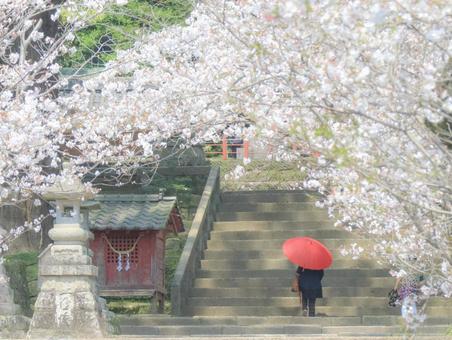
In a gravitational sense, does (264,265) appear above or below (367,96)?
below

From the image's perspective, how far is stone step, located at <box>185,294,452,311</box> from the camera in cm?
1892

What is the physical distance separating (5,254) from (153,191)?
559 cm

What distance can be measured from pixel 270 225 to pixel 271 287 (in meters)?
2.55

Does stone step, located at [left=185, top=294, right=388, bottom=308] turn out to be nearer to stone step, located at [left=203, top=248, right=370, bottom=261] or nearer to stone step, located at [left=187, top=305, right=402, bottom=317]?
stone step, located at [left=187, top=305, right=402, bottom=317]

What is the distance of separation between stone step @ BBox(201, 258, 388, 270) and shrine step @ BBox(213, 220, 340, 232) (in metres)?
1.35

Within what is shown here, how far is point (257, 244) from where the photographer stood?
21.3 m

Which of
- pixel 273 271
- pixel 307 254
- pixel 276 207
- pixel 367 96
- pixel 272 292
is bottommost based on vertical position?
pixel 272 292

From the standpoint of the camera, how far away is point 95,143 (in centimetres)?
1755

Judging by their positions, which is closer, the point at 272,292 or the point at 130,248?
the point at 272,292

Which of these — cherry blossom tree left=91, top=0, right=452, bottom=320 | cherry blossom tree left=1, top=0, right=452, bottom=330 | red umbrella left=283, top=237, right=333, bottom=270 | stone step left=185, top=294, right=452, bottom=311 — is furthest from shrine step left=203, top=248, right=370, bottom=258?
cherry blossom tree left=91, top=0, right=452, bottom=320

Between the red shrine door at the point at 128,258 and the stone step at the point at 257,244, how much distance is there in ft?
7.05

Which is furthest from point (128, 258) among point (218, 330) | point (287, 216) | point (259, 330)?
point (259, 330)

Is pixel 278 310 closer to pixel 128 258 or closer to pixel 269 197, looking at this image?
pixel 128 258

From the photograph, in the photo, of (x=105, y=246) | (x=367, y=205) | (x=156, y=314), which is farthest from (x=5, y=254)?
(x=367, y=205)
